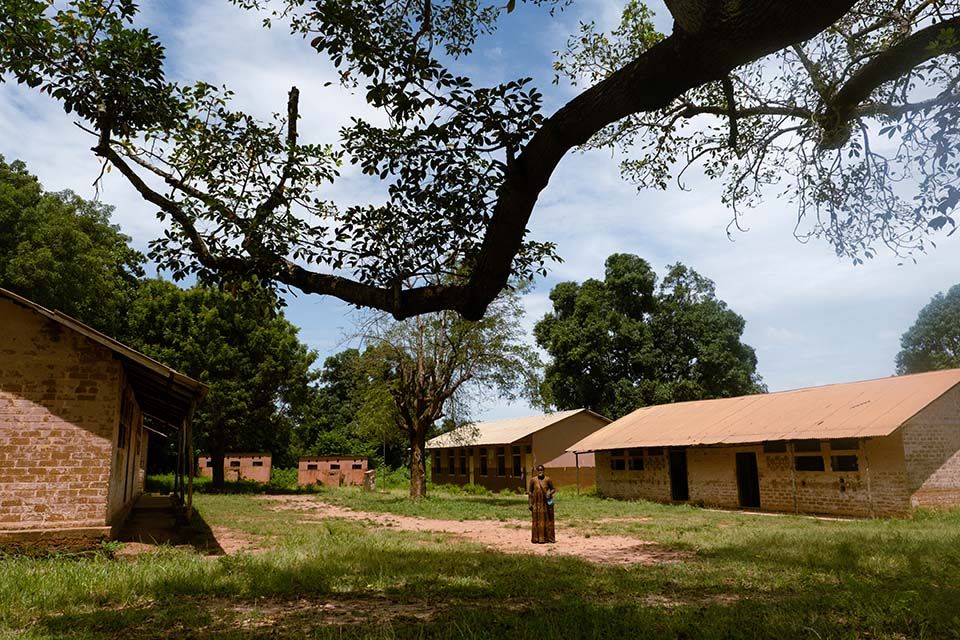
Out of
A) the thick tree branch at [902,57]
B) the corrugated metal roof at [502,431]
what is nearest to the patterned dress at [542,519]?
the thick tree branch at [902,57]

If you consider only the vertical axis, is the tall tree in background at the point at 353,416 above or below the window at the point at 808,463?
above

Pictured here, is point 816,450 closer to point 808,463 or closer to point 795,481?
point 808,463

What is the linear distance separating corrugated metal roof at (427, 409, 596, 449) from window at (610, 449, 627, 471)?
19.0 ft

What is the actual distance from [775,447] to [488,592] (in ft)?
54.6

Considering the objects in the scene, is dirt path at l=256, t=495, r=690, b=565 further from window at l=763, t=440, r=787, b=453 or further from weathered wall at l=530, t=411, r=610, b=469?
weathered wall at l=530, t=411, r=610, b=469

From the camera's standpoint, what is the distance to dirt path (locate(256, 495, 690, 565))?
1209 centimetres

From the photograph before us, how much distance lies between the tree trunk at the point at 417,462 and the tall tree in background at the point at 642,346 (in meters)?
17.0

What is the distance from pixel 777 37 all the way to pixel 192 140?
716 cm

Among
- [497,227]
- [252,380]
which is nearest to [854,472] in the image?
[497,227]

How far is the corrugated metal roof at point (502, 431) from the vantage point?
31.4m

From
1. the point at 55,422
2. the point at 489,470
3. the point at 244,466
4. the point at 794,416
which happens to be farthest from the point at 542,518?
the point at 244,466

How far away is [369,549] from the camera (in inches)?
479

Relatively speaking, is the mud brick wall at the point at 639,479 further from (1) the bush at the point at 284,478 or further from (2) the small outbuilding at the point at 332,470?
(1) the bush at the point at 284,478

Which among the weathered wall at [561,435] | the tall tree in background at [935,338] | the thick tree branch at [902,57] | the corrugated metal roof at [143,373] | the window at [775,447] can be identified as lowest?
the window at [775,447]
